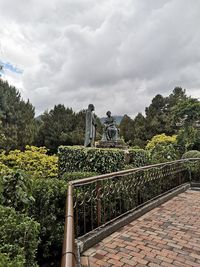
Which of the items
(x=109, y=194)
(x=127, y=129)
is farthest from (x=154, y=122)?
(x=109, y=194)

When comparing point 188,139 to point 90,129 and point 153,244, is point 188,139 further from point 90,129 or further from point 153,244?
point 153,244

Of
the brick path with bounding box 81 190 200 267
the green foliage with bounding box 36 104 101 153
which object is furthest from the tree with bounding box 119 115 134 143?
the brick path with bounding box 81 190 200 267

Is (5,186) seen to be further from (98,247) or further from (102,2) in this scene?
(102,2)

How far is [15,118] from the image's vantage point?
2364cm

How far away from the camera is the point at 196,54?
10.5m

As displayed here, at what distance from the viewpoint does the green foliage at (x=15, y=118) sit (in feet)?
72.2

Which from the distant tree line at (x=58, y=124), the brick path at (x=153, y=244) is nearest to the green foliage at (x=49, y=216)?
the brick path at (x=153, y=244)

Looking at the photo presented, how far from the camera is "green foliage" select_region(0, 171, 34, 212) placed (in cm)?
266

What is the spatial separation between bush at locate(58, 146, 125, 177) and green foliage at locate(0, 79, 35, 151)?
1397 cm

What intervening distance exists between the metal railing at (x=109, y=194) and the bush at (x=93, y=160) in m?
1.61

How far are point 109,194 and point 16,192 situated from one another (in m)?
1.86

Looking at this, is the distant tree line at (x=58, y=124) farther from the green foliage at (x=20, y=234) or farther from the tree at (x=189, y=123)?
the green foliage at (x=20, y=234)

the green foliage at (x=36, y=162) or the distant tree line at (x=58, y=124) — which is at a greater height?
the distant tree line at (x=58, y=124)

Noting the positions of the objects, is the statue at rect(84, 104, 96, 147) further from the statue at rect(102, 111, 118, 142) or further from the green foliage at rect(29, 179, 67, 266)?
the green foliage at rect(29, 179, 67, 266)
